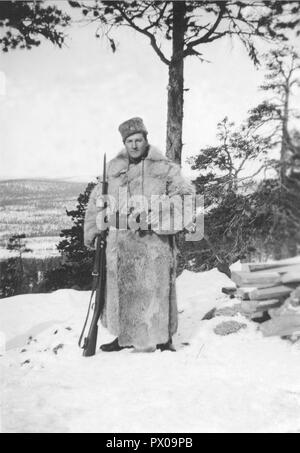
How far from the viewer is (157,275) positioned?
430 centimetres

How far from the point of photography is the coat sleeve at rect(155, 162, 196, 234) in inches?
169

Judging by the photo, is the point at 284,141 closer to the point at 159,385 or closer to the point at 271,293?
the point at 271,293

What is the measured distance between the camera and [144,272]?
14.1 feet

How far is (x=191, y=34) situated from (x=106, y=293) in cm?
454

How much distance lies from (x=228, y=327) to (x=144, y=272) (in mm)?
1176

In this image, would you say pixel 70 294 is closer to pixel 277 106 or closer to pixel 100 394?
pixel 100 394

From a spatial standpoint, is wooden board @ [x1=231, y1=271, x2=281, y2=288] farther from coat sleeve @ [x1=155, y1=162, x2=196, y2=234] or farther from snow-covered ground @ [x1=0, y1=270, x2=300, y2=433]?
coat sleeve @ [x1=155, y1=162, x2=196, y2=234]

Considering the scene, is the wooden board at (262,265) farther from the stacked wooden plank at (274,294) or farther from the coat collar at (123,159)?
the coat collar at (123,159)

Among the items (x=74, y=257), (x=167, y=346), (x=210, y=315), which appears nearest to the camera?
(x=167, y=346)

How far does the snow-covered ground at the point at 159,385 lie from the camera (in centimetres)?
305

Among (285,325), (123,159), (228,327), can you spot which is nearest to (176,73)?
(123,159)

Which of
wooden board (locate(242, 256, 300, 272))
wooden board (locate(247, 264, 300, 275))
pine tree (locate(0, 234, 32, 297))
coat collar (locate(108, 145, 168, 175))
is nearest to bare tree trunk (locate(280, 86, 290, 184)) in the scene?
wooden board (locate(242, 256, 300, 272))

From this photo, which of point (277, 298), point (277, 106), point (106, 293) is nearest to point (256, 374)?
point (277, 298)
